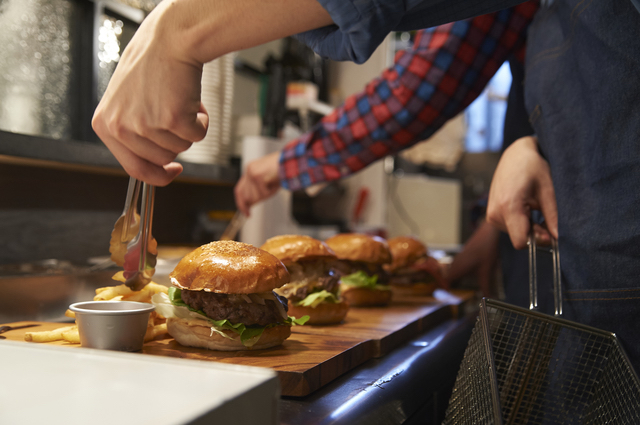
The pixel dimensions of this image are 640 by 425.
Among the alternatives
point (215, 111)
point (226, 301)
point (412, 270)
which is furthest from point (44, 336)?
point (412, 270)

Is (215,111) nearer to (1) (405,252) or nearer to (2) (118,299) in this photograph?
(1) (405,252)

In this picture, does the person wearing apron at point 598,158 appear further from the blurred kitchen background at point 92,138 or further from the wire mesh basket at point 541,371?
the blurred kitchen background at point 92,138

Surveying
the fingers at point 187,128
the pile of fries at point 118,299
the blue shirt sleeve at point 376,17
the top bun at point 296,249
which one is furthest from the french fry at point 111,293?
the blue shirt sleeve at point 376,17

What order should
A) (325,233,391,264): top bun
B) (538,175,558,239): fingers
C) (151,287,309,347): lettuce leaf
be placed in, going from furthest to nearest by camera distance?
(325,233,391,264): top bun
(538,175,558,239): fingers
(151,287,309,347): lettuce leaf

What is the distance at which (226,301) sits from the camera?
121 centimetres

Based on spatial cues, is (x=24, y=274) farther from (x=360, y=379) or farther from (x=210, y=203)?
(x=210, y=203)

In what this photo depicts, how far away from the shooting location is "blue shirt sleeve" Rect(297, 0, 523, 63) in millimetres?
756

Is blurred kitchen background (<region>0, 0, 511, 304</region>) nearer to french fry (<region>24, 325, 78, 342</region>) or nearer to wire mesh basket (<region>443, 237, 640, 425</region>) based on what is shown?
french fry (<region>24, 325, 78, 342</region>)

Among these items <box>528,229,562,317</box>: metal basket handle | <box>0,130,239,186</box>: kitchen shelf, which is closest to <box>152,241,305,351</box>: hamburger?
<box>528,229,562,317</box>: metal basket handle

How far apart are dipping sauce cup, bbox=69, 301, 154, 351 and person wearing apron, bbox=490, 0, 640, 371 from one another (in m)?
0.95

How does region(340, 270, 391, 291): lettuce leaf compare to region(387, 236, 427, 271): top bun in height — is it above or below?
below

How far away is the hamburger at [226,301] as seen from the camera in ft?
3.79

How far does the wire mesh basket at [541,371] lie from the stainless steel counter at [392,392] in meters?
0.10

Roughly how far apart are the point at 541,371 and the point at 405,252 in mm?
1320
